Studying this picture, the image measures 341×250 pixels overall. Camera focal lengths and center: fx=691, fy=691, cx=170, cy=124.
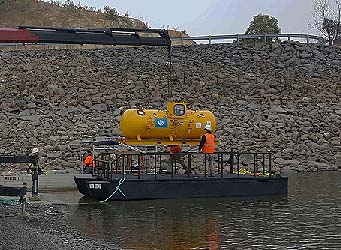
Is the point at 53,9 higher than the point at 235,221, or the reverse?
the point at 53,9

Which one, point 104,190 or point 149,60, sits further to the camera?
point 149,60

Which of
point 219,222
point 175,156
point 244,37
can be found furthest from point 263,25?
point 219,222

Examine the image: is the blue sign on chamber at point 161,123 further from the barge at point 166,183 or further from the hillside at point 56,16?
the hillside at point 56,16

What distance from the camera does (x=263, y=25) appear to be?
5528cm

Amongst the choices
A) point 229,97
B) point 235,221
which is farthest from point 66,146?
point 235,221

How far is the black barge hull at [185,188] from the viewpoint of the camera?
20.6m

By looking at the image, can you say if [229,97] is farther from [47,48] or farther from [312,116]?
[47,48]

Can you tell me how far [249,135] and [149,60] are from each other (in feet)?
35.2

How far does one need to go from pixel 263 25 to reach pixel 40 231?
141ft

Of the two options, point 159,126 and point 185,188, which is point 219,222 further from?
point 159,126

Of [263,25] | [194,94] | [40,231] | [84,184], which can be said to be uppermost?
[263,25]

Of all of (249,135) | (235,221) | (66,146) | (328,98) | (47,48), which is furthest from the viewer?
(47,48)

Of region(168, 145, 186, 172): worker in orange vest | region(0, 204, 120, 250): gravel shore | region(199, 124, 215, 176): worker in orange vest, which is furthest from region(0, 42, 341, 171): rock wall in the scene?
region(0, 204, 120, 250): gravel shore

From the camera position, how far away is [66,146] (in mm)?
32656
